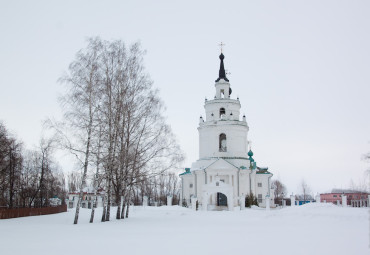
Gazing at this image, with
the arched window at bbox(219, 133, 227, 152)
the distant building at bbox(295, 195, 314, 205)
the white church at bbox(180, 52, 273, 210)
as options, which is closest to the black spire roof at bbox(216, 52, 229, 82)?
the white church at bbox(180, 52, 273, 210)

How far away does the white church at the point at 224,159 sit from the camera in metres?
41.9

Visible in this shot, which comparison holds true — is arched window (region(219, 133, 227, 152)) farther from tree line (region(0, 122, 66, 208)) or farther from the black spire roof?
tree line (region(0, 122, 66, 208))

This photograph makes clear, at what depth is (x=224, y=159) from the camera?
141 ft

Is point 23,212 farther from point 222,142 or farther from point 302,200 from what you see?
point 302,200

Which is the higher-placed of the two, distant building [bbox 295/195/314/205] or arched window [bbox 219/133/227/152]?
arched window [bbox 219/133/227/152]

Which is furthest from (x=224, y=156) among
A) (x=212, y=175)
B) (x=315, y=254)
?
(x=315, y=254)

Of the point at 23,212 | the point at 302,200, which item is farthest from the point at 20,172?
the point at 302,200

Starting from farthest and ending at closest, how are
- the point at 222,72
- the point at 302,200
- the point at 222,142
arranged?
the point at 302,200, the point at 222,72, the point at 222,142

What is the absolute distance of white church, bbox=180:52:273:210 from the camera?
138ft

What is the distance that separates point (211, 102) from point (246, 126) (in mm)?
5182

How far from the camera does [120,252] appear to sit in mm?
10078

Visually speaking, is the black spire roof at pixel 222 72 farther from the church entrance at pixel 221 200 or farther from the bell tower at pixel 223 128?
the church entrance at pixel 221 200

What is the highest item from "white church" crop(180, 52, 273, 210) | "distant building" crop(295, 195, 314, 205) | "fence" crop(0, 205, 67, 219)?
"white church" crop(180, 52, 273, 210)

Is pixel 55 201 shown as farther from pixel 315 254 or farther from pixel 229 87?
pixel 315 254
